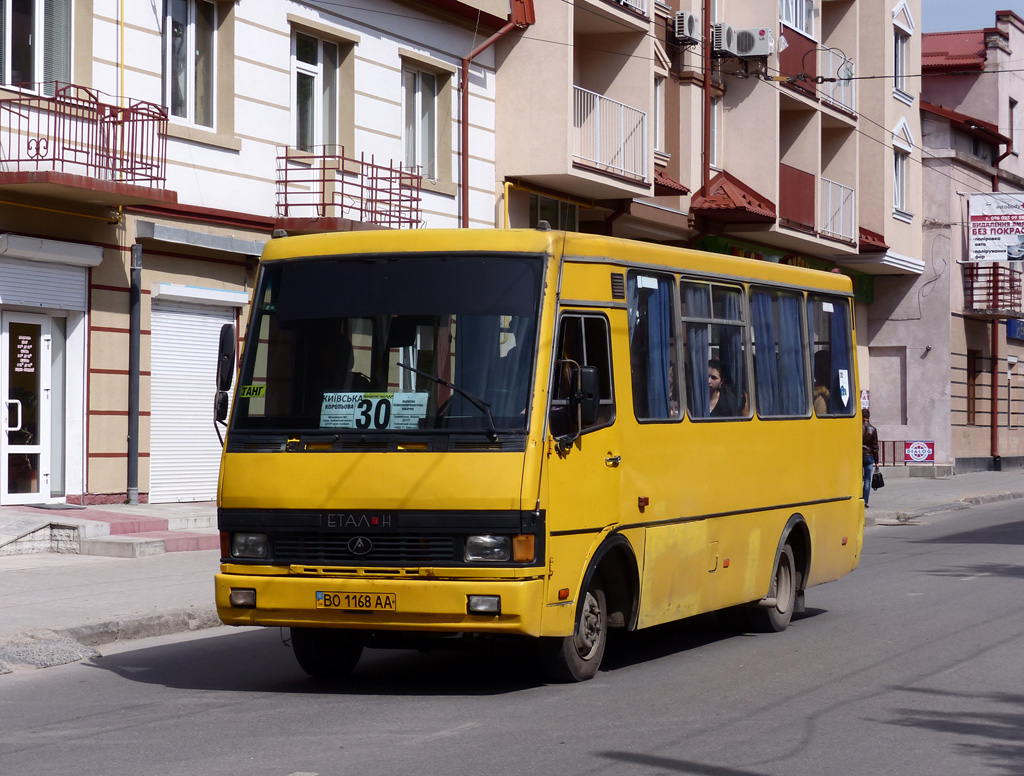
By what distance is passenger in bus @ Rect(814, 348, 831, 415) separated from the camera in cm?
1226

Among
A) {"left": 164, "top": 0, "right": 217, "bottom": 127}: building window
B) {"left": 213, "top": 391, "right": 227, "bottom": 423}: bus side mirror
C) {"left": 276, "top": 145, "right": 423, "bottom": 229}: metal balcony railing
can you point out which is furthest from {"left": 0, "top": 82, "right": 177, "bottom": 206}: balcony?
{"left": 213, "top": 391, "right": 227, "bottom": 423}: bus side mirror

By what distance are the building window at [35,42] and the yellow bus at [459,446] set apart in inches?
358

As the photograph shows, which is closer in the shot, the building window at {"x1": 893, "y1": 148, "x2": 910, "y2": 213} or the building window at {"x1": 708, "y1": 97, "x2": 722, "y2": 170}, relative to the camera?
the building window at {"x1": 708, "y1": 97, "x2": 722, "y2": 170}

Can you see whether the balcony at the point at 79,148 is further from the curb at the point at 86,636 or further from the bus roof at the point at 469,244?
the bus roof at the point at 469,244

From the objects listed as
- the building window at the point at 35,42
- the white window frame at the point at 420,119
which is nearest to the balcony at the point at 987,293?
the white window frame at the point at 420,119

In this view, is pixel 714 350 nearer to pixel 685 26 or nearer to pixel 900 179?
pixel 685 26

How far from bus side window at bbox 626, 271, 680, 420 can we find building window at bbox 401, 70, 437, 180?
1315cm

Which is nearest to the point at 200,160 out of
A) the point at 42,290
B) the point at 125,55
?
the point at 125,55

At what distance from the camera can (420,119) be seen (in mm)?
23016

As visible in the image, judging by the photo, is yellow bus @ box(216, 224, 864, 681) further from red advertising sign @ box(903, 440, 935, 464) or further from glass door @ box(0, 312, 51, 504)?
red advertising sign @ box(903, 440, 935, 464)

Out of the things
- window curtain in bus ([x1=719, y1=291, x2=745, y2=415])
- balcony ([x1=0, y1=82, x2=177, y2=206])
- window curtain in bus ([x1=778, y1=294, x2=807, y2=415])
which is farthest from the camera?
balcony ([x1=0, y1=82, x2=177, y2=206])

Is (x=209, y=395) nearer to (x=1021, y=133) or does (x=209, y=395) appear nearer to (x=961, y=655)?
(x=961, y=655)

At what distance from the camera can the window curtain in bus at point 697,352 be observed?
1012cm

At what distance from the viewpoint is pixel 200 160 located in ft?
62.0
